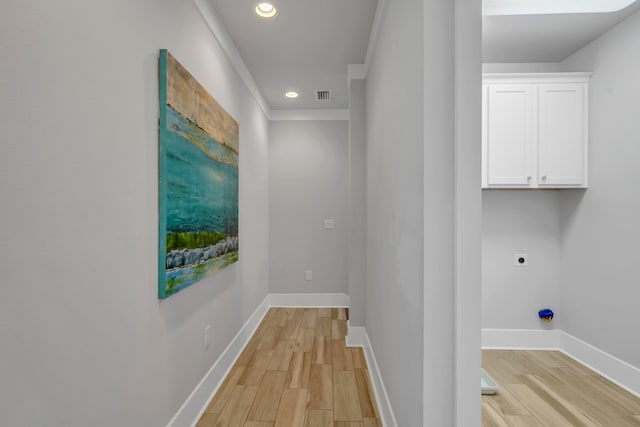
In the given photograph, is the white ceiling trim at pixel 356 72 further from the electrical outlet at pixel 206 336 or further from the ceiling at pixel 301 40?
the electrical outlet at pixel 206 336

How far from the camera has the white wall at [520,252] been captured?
3.12 m

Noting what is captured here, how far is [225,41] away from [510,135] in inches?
97.7

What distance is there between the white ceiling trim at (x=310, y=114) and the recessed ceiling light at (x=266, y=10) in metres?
2.22

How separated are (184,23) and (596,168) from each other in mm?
3244

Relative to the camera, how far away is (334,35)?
8.66 ft

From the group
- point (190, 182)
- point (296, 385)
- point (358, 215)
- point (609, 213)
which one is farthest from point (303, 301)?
point (609, 213)

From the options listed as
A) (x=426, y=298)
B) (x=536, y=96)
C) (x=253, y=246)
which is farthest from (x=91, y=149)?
(x=536, y=96)

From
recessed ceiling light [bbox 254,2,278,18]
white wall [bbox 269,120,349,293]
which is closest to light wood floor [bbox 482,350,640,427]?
white wall [bbox 269,120,349,293]

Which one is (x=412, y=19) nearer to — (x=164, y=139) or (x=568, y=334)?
(x=164, y=139)

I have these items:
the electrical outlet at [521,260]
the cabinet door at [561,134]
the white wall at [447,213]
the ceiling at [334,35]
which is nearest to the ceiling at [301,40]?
the ceiling at [334,35]

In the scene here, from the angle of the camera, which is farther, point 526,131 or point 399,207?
point 526,131

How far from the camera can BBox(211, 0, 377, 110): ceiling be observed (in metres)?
2.27

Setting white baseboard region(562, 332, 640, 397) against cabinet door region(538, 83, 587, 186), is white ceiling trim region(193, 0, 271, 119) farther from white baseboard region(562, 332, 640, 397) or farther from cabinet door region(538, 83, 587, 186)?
white baseboard region(562, 332, 640, 397)

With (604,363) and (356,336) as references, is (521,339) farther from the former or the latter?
(356,336)
